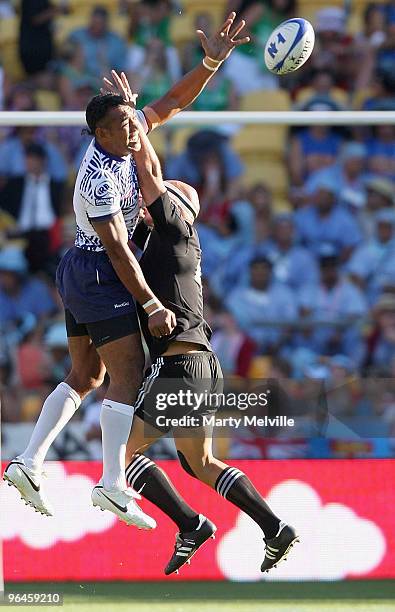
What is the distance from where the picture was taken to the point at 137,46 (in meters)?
9.33

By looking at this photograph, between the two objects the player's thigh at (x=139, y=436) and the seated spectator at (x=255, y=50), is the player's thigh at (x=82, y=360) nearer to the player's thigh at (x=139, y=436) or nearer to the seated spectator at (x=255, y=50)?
the player's thigh at (x=139, y=436)

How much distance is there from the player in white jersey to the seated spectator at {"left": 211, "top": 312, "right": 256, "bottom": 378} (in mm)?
2460

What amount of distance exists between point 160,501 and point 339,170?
13.5ft

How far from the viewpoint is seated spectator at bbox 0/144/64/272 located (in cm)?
825

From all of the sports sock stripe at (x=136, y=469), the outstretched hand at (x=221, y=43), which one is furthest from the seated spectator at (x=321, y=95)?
the sports sock stripe at (x=136, y=469)

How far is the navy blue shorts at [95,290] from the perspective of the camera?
4.93 meters

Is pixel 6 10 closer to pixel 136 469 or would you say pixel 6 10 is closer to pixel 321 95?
pixel 321 95

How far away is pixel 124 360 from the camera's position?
194 inches

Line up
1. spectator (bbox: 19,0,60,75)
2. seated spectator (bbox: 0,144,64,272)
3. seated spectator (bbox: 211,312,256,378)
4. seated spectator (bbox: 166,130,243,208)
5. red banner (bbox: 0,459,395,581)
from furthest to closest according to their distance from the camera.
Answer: spectator (bbox: 19,0,60,75)
seated spectator (bbox: 166,130,243,208)
seated spectator (bbox: 0,144,64,272)
seated spectator (bbox: 211,312,256,378)
red banner (bbox: 0,459,395,581)

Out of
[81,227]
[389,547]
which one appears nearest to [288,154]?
[389,547]

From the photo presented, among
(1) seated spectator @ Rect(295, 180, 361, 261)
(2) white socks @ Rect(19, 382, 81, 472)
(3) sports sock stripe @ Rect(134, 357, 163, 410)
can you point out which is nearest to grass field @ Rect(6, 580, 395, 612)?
(2) white socks @ Rect(19, 382, 81, 472)

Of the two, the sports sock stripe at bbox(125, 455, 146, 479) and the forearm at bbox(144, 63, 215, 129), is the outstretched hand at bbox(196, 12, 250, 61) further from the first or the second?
the sports sock stripe at bbox(125, 455, 146, 479)

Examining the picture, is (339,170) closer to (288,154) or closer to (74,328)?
(288,154)

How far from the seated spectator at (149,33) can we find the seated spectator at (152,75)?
1 centimetres
